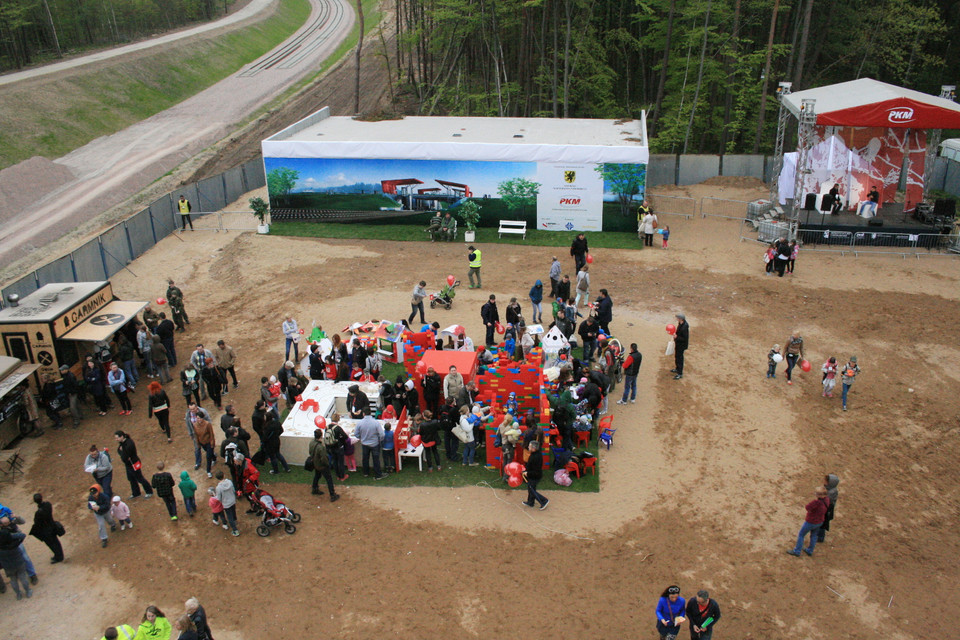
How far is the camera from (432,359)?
1459 centimetres

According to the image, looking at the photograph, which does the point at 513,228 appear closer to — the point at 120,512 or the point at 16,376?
the point at 16,376

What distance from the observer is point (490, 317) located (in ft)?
55.1

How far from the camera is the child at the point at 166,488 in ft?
37.3

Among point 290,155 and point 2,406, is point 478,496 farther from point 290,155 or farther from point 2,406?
point 290,155

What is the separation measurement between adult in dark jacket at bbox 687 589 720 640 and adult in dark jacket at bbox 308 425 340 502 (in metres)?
6.37

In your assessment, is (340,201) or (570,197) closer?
(570,197)

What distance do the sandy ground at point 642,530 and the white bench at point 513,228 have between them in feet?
25.6

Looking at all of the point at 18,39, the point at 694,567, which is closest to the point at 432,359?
the point at 694,567

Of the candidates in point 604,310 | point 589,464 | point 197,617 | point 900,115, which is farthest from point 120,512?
point 900,115

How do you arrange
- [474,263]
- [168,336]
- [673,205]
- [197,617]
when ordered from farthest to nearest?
1. [673,205]
2. [474,263]
3. [168,336]
4. [197,617]

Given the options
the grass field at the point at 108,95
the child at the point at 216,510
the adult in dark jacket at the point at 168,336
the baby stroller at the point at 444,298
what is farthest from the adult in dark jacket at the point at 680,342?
the grass field at the point at 108,95

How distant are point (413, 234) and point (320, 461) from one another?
15.5 metres

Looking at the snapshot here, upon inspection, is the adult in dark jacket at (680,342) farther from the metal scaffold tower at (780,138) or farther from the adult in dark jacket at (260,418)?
the metal scaffold tower at (780,138)

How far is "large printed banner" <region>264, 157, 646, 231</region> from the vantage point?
25422 millimetres
